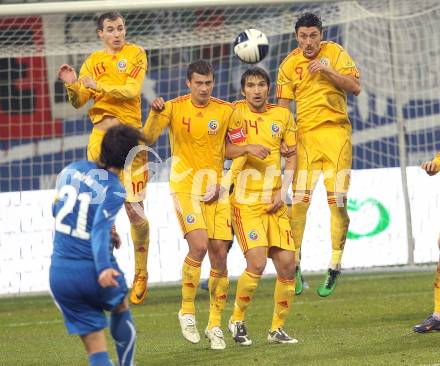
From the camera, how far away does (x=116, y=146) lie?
753 centimetres

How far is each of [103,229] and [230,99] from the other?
11892mm

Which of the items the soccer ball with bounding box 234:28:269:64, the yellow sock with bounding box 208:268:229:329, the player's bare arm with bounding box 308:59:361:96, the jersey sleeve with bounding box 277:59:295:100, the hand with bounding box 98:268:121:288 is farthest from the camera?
the jersey sleeve with bounding box 277:59:295:100

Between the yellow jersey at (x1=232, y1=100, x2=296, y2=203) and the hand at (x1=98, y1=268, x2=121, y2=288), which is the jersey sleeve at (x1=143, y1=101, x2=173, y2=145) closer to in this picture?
the yellow jersey at (x1=232, y1=100, x2=296, y2=203)

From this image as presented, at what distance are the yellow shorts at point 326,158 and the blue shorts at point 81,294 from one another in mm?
4871

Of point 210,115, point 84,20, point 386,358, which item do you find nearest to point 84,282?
point 386,358

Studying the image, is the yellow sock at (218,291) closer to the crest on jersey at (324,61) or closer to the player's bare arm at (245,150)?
the player's bare arm at (245,150)

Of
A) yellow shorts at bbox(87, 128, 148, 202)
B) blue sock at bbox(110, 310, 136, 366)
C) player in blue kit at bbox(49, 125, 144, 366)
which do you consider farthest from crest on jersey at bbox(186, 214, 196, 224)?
player in blue kit at bbox(49, 125, 144, 366)

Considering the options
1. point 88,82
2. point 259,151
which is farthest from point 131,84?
point 259,151

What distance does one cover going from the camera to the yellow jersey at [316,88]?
12.1 m

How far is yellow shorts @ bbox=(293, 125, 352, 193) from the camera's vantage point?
39.7ft

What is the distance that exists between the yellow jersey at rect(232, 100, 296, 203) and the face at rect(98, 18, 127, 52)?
4.97ft

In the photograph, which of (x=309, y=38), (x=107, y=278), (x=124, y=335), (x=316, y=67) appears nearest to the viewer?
(x=107, y=278)

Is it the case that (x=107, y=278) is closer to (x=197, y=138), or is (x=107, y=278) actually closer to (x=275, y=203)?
(x=275, y=203)

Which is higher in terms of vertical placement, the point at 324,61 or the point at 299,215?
the point at 324,61
